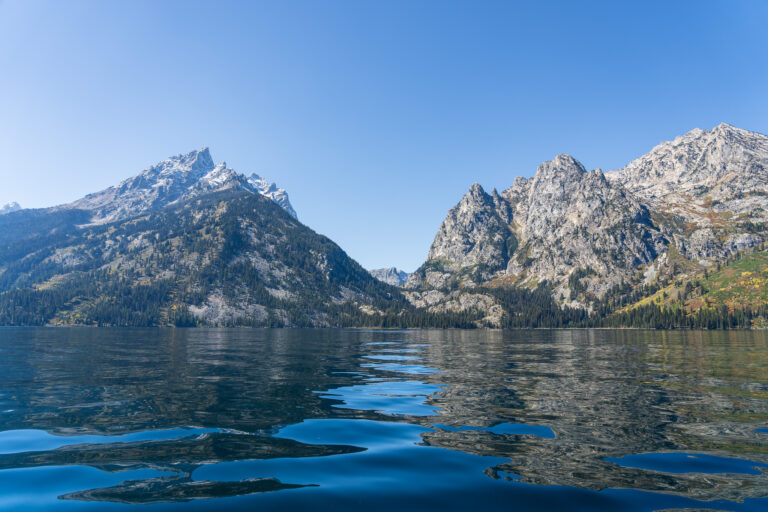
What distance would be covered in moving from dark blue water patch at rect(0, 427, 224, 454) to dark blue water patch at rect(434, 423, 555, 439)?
10910 millimetres

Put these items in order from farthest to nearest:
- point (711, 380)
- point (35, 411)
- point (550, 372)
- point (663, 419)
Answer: point (550, 372), point (711, 380), point (35, 411), point (663, 419)

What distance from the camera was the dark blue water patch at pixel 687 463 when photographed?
43.0 ft

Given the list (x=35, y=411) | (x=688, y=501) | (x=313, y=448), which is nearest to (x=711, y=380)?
(x=688, y=501)

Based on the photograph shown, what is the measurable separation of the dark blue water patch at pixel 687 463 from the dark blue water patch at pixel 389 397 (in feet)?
33.0

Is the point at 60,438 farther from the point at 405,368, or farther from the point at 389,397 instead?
the point at 405,368

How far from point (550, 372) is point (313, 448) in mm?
31818

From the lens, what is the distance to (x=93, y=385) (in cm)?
3155

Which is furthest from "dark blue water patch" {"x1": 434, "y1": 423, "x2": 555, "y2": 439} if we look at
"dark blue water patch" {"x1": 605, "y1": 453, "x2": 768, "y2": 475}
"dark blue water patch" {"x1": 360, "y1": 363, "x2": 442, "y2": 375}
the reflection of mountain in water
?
"dark blue water patch" {"x1": 360, "y1": 363, "x2": 442, "y2": 375}

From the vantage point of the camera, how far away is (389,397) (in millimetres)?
27391

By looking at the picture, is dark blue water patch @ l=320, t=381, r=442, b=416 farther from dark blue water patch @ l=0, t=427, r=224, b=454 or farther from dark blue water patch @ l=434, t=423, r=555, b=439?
dark blue water patch @ l=0, t=427, r=224, b=454

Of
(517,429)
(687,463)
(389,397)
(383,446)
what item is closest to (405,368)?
(389,397)

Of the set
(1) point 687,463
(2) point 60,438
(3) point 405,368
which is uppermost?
(1) point 687,463

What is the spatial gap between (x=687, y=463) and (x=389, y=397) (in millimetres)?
17067

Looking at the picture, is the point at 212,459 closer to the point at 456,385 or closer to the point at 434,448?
the point at 434,448
